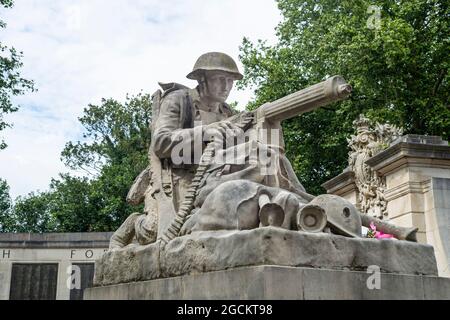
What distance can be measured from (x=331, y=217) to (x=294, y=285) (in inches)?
37.4

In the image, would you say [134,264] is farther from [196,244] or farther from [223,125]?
[223,125]

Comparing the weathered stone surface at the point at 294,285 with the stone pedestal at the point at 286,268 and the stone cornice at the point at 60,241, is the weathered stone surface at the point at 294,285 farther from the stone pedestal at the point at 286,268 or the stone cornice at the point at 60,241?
the stone cornice at the point at 60,241

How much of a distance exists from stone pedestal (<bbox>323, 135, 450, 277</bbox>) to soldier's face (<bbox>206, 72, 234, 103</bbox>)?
28.4 ft

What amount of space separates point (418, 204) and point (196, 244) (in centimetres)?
1052

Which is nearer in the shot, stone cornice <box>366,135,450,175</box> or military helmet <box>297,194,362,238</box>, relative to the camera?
military helmet <box>297,194,362,238</box>

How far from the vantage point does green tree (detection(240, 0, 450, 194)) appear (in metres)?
21.2

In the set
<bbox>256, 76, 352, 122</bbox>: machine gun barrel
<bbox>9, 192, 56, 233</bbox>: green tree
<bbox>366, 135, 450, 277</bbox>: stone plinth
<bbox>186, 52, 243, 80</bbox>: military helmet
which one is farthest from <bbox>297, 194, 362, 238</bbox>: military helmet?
<bbox>9, 192, 56, 233</bbox>: green tree

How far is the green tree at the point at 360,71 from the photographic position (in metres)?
21.2

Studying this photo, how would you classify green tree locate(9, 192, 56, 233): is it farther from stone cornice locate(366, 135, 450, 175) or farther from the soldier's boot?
the soldier's boot

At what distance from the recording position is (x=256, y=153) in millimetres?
5902

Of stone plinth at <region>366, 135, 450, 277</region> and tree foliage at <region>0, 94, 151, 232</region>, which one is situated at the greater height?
tree foliage at <region>0, 94, 151, 232</region>

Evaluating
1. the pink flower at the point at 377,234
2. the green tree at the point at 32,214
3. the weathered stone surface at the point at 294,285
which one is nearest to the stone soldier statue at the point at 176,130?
the weathered stone surface at the point at 294,285

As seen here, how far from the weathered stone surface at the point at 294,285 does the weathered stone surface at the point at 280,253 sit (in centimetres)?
11
